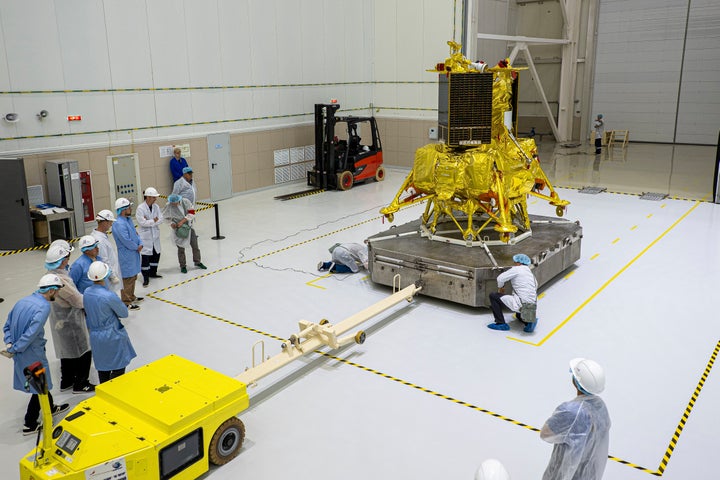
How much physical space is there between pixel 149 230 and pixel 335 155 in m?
9.56

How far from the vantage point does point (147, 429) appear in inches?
200

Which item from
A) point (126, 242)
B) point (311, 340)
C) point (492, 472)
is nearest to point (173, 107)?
point (126, 242)

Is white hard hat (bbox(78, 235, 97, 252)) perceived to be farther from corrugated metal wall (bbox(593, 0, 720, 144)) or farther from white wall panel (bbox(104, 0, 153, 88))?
corrugated metal wall (bbox(593, 0, 720, 144))

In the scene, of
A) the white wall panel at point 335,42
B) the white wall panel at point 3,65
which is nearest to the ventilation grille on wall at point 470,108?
the white wall panel at point 3,65

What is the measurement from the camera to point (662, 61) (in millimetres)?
27781

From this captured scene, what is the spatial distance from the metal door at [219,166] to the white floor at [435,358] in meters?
4.16

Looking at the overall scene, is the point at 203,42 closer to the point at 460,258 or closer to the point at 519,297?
the point at 460,258

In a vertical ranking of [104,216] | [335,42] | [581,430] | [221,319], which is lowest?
[221,319]

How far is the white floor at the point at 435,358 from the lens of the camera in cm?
586

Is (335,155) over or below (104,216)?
below

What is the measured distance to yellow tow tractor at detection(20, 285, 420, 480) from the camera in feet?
15.6

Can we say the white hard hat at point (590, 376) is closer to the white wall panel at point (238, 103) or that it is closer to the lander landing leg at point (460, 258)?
the lander landing leg at point (460, 258)

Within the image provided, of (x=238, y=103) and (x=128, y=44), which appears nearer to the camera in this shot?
(x=128, y=44)

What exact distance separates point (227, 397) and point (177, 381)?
0.56 metres
